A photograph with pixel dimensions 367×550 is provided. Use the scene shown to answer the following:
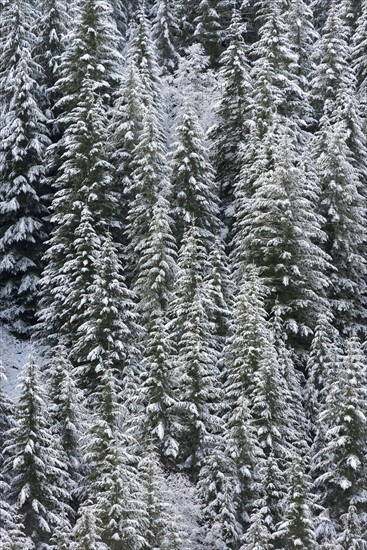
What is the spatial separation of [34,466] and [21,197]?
1785cm

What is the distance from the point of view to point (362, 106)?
3853 centimetres

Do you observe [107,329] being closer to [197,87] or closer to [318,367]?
[318,367]

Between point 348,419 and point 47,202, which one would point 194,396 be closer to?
point 348,419

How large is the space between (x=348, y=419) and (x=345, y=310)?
909 cm

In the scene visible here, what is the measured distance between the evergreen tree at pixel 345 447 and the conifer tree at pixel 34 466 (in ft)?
26.2

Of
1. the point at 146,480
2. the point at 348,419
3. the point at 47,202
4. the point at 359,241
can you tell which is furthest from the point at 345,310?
the point at 47,202

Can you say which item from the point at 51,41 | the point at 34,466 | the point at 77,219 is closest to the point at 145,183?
the point at 77,219

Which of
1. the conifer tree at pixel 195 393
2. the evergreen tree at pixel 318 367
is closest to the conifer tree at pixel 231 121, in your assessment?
the evergreen tree at pixel 318 367

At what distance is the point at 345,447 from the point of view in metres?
22.4

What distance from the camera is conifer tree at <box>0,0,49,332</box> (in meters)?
35.2

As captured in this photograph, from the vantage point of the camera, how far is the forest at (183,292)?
21000 mm

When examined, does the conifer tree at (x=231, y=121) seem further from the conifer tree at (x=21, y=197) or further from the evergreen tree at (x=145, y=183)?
the conifer tree at (x=21, y=197)

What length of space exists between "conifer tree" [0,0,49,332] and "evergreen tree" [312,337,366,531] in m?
17.4

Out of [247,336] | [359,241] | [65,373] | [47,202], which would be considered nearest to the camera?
[65,373]
